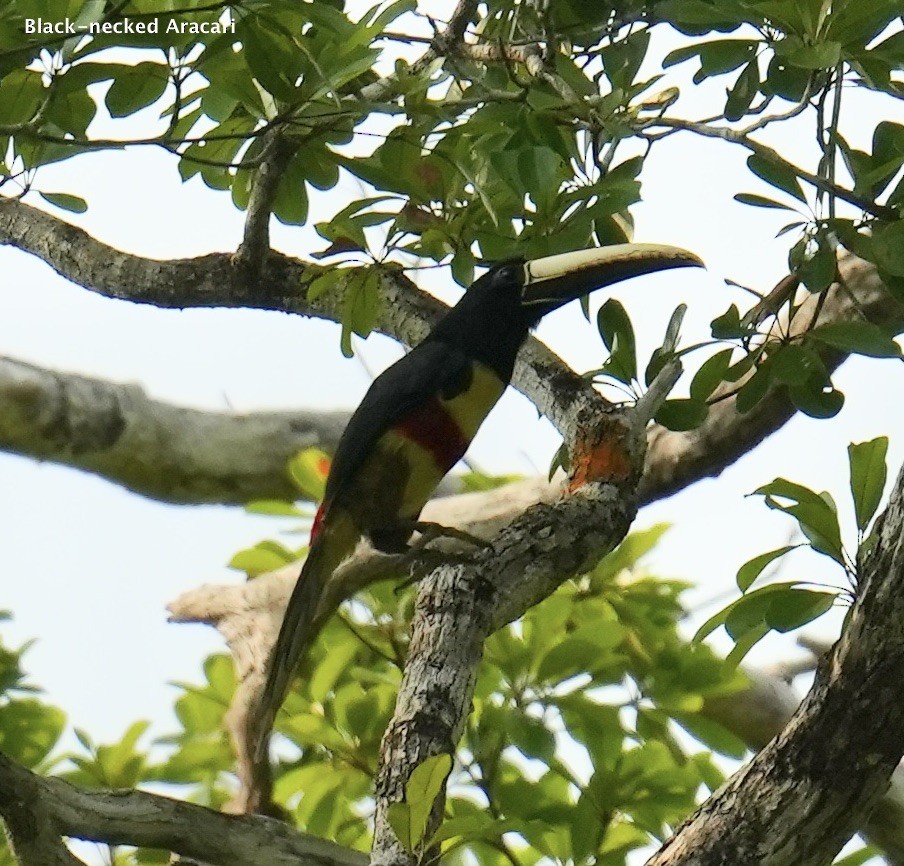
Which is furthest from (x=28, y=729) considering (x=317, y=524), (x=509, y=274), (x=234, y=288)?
(x=509, y=274)

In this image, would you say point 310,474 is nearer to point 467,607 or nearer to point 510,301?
point 510,301

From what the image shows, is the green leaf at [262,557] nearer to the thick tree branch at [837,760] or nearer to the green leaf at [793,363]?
the green leaf at [793,363]

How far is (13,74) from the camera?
4.77 feet

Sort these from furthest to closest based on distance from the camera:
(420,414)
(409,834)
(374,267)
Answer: (420,414)
(374,267)
(409,834)

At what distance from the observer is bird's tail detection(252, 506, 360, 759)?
2.04 m

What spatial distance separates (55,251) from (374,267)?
817 mm

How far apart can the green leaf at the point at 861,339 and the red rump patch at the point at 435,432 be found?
79 centimetres

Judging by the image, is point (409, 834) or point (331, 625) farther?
point (331, 625)

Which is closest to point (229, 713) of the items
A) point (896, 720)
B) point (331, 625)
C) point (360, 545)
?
point (331, 625)

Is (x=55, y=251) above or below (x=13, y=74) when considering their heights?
above

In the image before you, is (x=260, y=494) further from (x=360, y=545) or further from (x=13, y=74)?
(x=13, y=74)

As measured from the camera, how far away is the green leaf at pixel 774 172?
4.86 feet

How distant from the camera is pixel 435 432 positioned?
2191 mm

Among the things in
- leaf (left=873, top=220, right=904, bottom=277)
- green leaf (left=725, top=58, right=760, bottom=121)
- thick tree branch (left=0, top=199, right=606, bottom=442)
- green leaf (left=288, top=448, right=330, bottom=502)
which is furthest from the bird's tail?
leaf (left=873, top=220, right=904, bottom=277)
